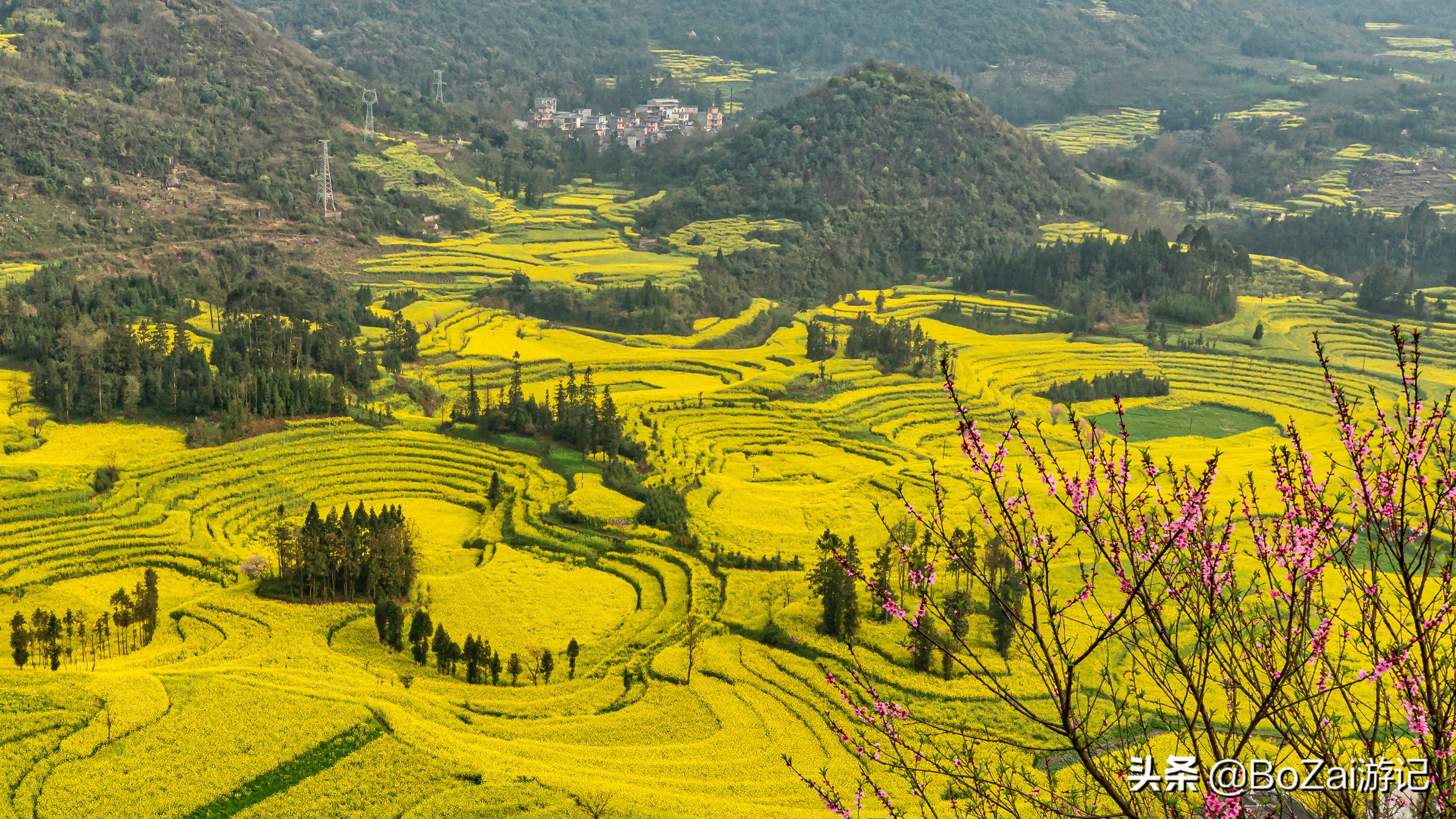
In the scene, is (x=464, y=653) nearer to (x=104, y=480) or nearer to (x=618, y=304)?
(x=104, y=480)

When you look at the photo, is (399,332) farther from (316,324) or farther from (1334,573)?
(1334,573)

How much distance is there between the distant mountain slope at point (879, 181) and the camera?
7919cm

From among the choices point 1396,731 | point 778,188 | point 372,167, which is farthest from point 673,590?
point 372,167

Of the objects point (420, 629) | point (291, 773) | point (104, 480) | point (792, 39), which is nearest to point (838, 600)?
point (420, 629)

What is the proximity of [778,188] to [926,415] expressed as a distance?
118ft

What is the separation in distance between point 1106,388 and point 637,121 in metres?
86.1

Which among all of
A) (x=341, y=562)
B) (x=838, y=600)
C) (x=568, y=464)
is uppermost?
(x=568, y=464)

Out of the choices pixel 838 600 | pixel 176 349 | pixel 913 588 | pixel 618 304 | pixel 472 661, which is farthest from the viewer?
pixel 618 304

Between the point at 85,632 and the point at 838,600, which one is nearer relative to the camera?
the point at 85,632

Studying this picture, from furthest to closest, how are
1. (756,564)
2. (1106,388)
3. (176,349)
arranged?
(1106,388)
(176,349)
(756,564)

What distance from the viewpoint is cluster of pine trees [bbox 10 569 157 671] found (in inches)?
950

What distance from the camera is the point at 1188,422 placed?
2016 inches

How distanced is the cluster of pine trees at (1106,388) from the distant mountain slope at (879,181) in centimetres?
2186

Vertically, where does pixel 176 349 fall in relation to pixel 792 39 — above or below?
below
